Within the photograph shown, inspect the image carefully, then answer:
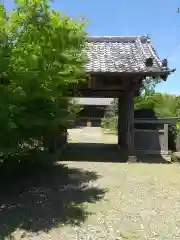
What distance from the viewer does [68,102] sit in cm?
989

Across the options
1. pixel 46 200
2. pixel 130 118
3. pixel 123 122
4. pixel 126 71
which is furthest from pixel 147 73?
pixel 46 200

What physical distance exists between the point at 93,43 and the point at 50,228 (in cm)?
1038

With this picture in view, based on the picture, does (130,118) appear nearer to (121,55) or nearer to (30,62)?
(121,55)

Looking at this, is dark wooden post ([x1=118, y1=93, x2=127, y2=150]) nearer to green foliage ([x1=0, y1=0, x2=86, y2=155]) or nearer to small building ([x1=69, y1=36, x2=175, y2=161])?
small building ([x1=69, y1=36, x2=175, y2=161])

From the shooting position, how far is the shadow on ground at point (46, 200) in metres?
5.65

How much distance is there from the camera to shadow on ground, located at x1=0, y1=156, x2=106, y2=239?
5652mm

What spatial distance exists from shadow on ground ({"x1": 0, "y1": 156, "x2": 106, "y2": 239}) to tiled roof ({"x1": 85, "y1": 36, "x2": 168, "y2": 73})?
3881 mm

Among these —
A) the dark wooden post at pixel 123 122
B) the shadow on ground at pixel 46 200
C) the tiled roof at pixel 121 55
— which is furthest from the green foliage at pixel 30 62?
the dark wooden post at pixel 123 122

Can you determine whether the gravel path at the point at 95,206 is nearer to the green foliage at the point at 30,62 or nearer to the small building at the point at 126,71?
the green foliage at the point at 30,62

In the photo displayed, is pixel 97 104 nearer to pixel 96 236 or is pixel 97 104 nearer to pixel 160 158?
pixel 160 158

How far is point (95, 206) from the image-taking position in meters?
6.52

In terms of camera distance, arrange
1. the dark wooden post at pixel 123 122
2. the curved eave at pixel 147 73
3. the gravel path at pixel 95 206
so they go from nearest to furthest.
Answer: the gravel path at pixel 95 206, the curved eave at pixel 147 73, the dark wooden post at pixel 123 122

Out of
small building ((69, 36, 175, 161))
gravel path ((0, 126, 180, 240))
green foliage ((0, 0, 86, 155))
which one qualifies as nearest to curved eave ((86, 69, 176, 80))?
small building ((69, 36, 175, 161))

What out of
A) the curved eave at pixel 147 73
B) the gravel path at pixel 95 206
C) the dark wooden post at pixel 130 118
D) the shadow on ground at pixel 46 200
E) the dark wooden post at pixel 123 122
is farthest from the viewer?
the dark wooden post at pixel 123 122
